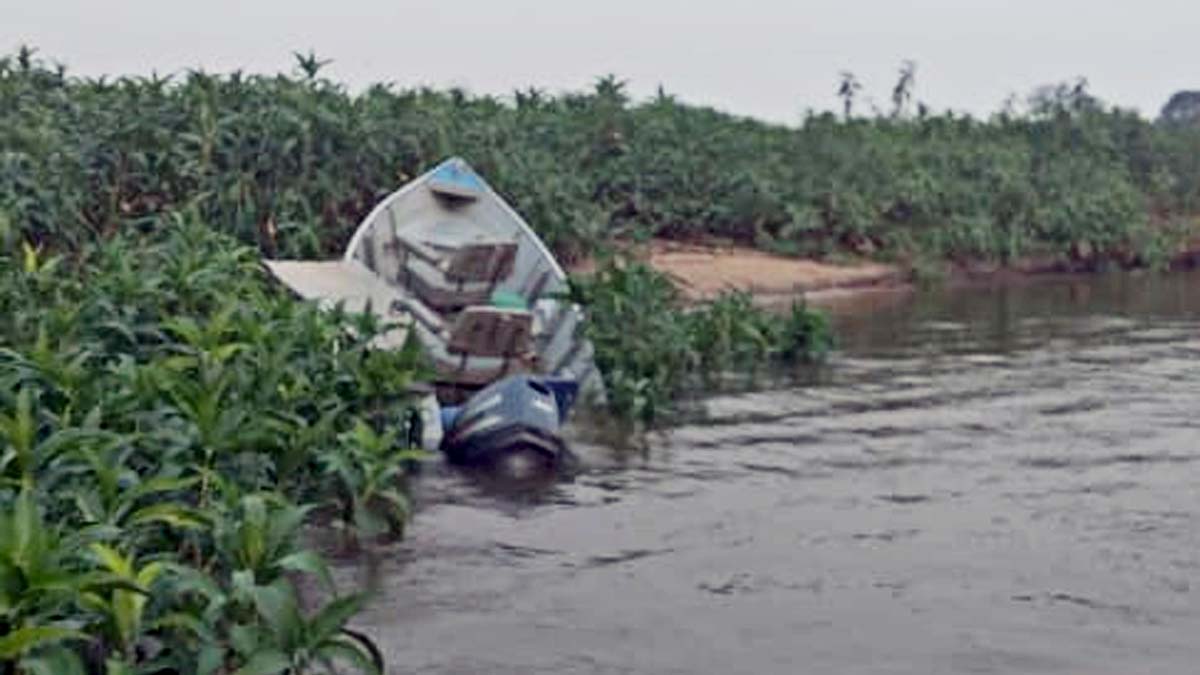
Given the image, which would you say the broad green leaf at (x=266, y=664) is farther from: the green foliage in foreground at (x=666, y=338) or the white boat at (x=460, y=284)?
the green foliage in foreground at (x=666, y=338)

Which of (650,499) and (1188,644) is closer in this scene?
(1188,644)

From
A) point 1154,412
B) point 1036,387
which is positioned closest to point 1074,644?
point 1154,412

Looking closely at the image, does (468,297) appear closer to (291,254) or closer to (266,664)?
(291,254)

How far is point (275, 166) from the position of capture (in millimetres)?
19656

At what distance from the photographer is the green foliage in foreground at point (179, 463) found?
17.4ft

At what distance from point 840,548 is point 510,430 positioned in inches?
101

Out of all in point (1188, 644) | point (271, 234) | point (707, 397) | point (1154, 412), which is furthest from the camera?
point (271, 234)

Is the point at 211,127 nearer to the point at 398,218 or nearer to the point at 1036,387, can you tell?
the point at 398,218

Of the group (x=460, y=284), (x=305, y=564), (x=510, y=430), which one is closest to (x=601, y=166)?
A: (x=460, y=284)

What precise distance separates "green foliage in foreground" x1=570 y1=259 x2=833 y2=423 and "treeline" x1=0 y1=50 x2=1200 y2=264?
425cm

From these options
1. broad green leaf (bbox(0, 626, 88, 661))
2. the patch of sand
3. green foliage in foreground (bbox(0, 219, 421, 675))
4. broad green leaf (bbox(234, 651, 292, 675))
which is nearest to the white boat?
green foliage in foreground (bbox(0, 219, 421, 675))

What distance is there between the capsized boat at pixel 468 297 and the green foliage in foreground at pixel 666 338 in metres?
0.40

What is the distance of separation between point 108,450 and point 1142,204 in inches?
1312

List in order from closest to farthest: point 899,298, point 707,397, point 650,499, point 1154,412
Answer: point 650,499 → point 1154,412 → point 707,397 → point 899,298
